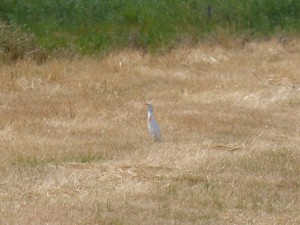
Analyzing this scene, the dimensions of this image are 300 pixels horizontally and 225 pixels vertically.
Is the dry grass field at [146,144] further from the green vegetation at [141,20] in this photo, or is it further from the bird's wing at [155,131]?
the green vegetation at [141,20]

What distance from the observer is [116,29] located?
21781 millimetres

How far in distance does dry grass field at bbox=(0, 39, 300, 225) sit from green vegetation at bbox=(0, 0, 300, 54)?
2.40 m

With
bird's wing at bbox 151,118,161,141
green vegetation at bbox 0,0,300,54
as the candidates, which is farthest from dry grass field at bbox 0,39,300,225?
green vegetation at bbox 0,0,300,54

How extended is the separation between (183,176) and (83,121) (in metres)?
3.20

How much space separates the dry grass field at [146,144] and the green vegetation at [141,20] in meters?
2.40

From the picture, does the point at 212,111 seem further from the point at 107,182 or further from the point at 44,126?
the point at 107,182

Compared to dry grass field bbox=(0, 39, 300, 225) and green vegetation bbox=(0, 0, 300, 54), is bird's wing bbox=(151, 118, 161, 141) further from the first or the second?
green vegetation bbox=(0, 0, 300, 54)

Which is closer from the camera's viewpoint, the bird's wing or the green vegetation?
the bird's wing

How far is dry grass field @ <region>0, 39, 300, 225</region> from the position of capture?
314 inches

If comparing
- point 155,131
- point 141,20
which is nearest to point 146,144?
point 155,131

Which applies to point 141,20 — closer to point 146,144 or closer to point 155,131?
point 155,131

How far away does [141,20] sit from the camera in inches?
886

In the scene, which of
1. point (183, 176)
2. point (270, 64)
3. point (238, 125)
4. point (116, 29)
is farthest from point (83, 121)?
point (116, 29)

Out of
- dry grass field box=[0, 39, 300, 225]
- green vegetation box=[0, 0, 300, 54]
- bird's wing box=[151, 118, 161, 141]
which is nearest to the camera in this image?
dry grass field box=[0, 39, 300, 225]
